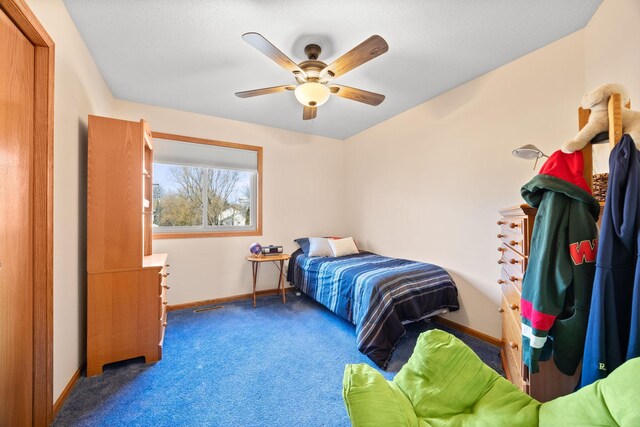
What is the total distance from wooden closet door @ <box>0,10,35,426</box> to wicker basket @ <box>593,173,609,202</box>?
2.64 metres

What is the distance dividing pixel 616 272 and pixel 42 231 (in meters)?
2.59

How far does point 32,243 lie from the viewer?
1.42 m

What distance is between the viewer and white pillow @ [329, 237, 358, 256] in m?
3.70

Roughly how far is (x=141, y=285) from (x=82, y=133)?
4.17 ft

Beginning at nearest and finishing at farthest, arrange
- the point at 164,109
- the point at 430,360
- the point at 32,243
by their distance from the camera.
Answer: the point at 430,360
the point at 32,243
the point at 164,109

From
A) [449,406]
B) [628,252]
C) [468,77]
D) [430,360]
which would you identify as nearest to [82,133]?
[430,360]

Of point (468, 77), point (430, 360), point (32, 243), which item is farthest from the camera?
point (468, 77)

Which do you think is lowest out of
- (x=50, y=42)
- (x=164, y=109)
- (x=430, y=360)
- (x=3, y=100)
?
(x=430, y=360)

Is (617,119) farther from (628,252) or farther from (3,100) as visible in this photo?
(3,100)

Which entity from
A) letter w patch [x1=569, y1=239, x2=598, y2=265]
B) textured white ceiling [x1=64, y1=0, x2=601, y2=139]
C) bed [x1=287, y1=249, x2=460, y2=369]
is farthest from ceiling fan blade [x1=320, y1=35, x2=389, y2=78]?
bed [x1=287, y1=249, x2=460, y2=369]

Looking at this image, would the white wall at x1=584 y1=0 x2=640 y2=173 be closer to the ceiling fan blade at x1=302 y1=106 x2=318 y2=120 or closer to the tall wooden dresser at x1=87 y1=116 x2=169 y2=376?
the ceiling fan blade at x1=302 y1=106 x2=318 y2=120

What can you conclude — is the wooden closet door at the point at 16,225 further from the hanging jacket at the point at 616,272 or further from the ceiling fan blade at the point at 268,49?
the hanging jacket at the point at 616,272

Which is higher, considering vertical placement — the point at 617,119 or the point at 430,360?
the point at 617,119

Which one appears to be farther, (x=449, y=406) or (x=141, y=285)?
(x=141, y=285)
